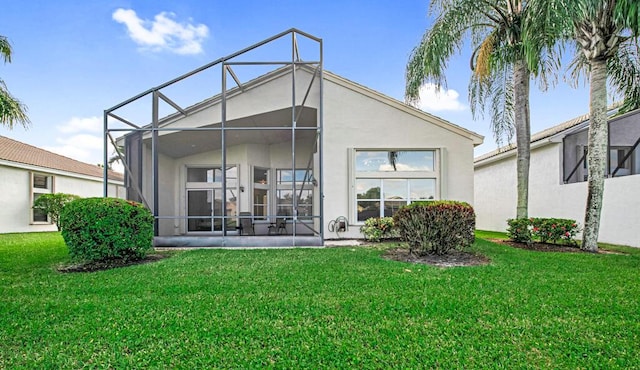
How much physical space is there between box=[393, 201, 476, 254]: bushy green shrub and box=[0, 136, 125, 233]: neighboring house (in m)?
19.2

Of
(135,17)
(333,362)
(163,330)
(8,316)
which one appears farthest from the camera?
(135,17)

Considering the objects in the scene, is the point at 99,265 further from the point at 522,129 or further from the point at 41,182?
the point at 41,182

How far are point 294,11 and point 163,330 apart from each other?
12488 millimetres

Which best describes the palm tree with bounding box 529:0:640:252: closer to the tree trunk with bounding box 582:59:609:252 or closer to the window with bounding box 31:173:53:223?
the tree trunk with bounding box 582:59:609:252

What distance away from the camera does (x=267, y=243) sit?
32.0ft

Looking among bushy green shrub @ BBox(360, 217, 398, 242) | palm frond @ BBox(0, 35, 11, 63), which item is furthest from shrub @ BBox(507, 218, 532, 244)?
palm frond @ BBox(0, 35, 11, 63)

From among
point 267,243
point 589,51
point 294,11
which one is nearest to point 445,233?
point 267,243

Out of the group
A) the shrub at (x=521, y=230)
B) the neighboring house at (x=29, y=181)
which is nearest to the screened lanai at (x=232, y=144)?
the shrub at (x=521, y=230)

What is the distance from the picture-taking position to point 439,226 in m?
7.18

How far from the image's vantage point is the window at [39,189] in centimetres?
1684

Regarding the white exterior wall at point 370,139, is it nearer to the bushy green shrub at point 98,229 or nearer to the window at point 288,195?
the window at point 288,195

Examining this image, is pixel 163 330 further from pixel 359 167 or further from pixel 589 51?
pixel 589 51

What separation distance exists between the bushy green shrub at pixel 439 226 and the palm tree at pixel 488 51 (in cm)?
422

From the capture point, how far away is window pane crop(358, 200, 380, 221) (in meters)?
11.3
